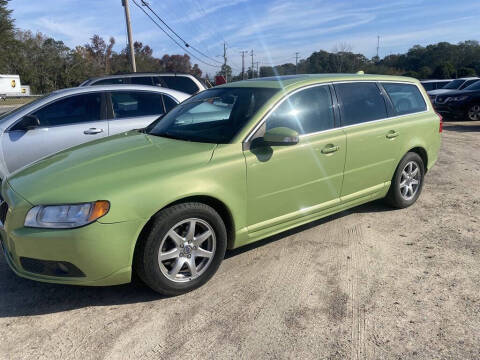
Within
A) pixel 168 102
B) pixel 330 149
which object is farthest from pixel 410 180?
pixel 168 102

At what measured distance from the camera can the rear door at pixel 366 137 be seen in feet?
13.0

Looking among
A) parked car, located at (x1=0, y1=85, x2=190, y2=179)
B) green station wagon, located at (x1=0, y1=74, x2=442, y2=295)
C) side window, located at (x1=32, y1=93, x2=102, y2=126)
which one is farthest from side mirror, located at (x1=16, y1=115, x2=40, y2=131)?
green station wagon, located at (x1=0, y1=74, x2=442, y2=295)

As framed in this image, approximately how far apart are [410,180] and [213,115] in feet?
8.68

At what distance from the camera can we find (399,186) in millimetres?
4633

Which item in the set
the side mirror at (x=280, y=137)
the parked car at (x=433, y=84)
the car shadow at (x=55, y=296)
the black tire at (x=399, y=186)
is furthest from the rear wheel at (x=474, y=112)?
the car shadow at (x=55, y=296)

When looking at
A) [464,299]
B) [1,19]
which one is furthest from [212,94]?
[1,19]

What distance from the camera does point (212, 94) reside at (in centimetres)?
416

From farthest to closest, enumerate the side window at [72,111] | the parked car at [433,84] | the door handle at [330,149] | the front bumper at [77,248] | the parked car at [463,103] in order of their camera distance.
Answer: the parked car at [433,84] → the parked car at [463,103] → the side window at [72,111] → the door handle at [330,149] → the front bumper at [77,248]

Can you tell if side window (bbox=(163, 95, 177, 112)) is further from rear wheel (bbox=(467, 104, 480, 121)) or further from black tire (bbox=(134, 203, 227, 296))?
rear wheel (bbox=(467, 104, 480, 121))

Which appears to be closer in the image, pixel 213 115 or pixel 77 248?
pixel 77 248

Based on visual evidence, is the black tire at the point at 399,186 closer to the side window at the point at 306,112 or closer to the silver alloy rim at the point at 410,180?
the silver alloy rim at the point at 410,180

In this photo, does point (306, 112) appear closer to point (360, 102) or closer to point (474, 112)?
point (360, 102)

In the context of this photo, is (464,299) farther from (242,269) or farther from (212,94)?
(212,94)

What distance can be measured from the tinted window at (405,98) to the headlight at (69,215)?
3.57 m
